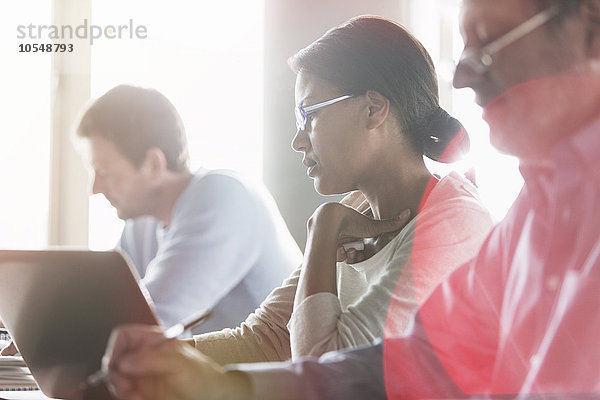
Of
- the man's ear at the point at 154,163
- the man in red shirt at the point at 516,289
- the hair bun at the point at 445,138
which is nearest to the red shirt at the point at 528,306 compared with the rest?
the man in red shirt at the point at 516,289

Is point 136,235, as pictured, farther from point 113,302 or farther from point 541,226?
point 541,226

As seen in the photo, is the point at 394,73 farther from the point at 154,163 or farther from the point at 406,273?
the point at 154,163

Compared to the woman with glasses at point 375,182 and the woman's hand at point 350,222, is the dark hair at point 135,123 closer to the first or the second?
the woman with glasses at point 375,182

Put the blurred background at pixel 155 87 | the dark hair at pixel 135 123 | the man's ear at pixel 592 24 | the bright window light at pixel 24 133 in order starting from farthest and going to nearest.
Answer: the bright window light at pixel 24 133, the blurred background at pixel 155 87, the dark hair at pixel 135 123, the man's ear at pixel 592 24

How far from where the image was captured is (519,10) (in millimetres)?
829

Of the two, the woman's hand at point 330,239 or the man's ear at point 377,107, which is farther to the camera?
the man's ear at point 377,107

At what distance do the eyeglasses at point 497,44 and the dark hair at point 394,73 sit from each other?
62cm

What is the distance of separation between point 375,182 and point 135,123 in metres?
1.14

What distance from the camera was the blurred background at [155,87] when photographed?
283 centimetres

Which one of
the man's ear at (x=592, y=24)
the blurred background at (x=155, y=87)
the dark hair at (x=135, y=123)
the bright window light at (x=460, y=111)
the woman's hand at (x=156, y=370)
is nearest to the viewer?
the woman's hand at (x=156, y=370)

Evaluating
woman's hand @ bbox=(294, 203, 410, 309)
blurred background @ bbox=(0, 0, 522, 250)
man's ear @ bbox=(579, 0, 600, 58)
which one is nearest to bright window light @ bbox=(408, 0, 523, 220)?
blurred background @ bbox=(0, 0, 522, 250)

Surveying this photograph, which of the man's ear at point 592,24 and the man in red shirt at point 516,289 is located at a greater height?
the man's ear at point 592,24

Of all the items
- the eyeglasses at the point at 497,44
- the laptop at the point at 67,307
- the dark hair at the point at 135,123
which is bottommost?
the laptop at the point at 67,307

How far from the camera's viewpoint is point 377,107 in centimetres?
150
